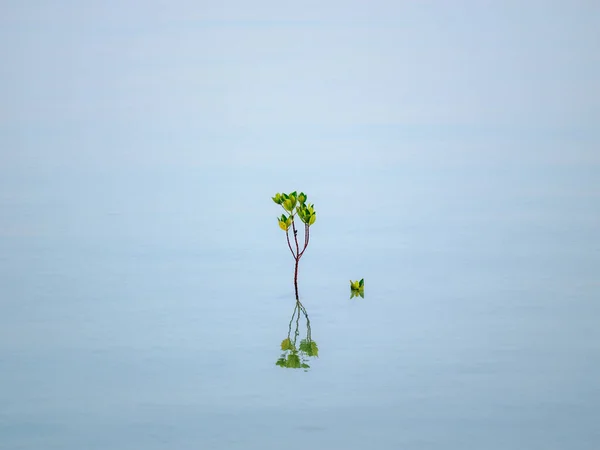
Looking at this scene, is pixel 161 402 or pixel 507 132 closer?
pixel 161 402

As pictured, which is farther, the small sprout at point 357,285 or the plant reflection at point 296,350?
the small sprout at point 357,285

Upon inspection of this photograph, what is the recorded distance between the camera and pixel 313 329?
7.04m

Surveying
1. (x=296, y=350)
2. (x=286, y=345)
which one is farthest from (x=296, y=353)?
(x=286, y=345)

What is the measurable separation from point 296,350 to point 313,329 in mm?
327

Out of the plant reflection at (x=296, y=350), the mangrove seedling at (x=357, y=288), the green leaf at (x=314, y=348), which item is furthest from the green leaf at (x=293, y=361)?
the mangrove seedling at (x=357, y=288)

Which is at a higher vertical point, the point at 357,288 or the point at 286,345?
the point at 357,288

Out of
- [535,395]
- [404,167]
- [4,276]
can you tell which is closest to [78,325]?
[4,276]

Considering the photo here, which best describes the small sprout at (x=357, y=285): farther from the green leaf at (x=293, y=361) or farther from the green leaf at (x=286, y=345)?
the green leaf at (x=293, y=361)

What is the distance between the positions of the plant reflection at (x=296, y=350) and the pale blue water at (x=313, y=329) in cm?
6

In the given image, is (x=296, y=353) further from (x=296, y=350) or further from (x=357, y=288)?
(x=357, y=288)

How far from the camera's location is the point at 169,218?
9734 millimetres

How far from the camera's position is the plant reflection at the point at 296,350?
6.52m

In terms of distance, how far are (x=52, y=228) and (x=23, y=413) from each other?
3.74 meters

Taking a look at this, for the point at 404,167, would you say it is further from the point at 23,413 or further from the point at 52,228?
the point at 23,413
